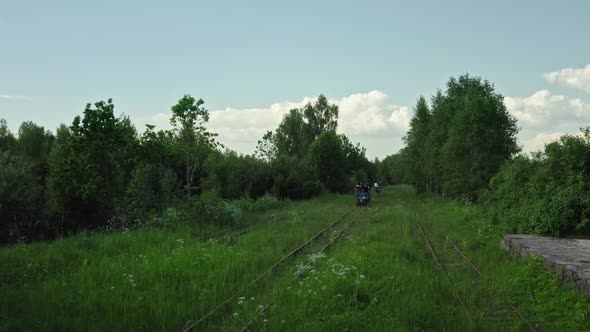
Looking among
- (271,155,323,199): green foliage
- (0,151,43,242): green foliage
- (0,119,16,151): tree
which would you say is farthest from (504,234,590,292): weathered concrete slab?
(0,119,16,151): tree

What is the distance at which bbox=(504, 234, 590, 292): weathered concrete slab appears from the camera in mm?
9216

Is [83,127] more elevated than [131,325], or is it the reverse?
[83,127]

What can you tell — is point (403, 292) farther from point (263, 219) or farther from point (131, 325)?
point (263, 219)

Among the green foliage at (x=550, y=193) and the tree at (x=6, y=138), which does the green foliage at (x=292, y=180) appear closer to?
the green foliage at (x=550, y=193)

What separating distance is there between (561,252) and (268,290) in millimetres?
7876

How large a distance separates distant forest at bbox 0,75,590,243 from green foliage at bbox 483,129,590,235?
0.04m

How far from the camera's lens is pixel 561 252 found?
11844 millimetres

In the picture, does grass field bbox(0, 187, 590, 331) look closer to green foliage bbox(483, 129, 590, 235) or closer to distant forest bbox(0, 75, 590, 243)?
green foliage bbox(483, 129, 590, 235)

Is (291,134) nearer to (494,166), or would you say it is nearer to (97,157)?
(494,166)

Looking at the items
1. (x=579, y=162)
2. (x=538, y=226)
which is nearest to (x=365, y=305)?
(x=538, y=226)

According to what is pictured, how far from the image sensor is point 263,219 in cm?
2545

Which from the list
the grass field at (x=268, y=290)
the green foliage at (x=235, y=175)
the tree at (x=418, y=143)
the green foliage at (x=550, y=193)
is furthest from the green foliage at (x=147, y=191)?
the tree at (x=418, y=143)

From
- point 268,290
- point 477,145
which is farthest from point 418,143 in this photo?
point 268,290

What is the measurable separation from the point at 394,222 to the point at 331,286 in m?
14.3
